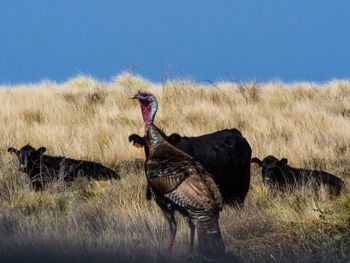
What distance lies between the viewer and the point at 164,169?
6.30 meters

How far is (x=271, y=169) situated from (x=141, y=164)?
2.71 meters

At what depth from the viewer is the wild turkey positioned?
6.13 m

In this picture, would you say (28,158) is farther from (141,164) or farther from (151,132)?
(151,132)

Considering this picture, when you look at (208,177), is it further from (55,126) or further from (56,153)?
(55,126)

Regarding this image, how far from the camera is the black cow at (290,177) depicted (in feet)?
33.8

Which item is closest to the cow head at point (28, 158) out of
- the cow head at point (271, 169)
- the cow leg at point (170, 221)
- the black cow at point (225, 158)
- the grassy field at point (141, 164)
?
the grassy field at point (141, 164)

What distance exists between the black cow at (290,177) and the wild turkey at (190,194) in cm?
400

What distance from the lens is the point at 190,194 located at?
612 cm

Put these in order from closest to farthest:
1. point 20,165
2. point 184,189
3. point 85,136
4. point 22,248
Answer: point 184,189 < point 22,248 < point 20,165 < point 85,136

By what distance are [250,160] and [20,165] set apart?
10.9 feet

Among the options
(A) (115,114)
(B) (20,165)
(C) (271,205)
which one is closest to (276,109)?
(A) (115,114)

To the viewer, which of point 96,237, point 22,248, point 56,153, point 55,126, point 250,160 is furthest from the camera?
point 55,126

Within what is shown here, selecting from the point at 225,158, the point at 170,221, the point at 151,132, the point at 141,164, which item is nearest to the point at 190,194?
the point at 170,221

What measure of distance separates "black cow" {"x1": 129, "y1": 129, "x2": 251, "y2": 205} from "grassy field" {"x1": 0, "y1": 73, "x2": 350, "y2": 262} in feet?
0.87
